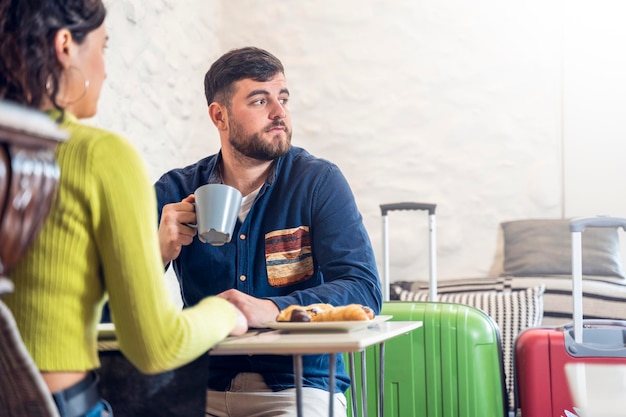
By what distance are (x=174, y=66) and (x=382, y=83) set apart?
119 centimetres

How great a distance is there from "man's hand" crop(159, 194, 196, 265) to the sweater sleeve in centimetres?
68

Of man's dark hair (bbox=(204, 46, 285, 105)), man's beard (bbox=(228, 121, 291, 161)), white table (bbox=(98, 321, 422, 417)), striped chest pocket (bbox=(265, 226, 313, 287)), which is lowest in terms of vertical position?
white table (bbox=(98, 321, 422, 417))

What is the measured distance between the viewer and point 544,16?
4477mm

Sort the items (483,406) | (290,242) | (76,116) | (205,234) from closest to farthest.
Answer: (76,116)
(205,234)
(290,242)
(483,406)

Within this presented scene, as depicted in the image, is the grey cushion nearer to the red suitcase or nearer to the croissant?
the red suitcase

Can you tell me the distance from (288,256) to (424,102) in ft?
9.10

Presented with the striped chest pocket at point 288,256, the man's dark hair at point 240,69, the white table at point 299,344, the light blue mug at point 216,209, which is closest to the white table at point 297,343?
the white table at point 299,344

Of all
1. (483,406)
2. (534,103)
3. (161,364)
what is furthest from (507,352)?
(161,364)

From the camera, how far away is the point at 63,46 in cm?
108

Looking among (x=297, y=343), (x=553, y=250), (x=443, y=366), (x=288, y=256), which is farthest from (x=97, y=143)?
(x=553, y=250)

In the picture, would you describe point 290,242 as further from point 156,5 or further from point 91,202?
point 156,5

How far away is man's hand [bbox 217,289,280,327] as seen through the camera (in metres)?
1.48

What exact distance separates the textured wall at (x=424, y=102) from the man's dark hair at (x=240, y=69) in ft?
6.64

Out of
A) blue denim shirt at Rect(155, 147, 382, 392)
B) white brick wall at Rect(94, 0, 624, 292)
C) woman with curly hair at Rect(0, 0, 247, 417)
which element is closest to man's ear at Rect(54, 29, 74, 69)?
woman with curly hair at Rect(0, 0, 247, 417)
